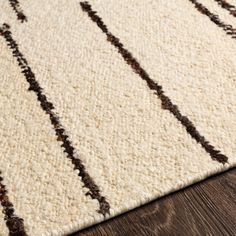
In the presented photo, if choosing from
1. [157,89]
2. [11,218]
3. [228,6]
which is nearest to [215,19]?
[228,6]

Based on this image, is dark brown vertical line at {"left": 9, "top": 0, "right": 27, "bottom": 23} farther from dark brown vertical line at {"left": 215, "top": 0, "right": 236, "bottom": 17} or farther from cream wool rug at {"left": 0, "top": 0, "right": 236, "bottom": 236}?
dark brown vertical line at {"left": 215, "top": 0, "right": 236, "bottom": 17}

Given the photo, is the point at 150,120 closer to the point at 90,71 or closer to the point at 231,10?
the point at 90,71

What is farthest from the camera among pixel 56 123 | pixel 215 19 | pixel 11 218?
pixel 215 19

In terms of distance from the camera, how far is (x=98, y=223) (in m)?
0.60

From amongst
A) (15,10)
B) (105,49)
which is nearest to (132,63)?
(105,49)

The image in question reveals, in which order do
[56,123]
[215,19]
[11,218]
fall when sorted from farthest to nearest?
[215,19] → [56,123] → [11,218]

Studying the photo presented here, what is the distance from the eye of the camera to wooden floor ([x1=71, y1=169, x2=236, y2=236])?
23.6 inches

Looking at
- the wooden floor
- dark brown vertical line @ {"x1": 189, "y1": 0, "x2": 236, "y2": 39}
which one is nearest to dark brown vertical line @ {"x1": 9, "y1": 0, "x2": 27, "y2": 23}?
dark brown vertical line @ {"x1": 189, "y1": 0, "x2": 236, "y2": 39}

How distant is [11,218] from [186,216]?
0.76 feet

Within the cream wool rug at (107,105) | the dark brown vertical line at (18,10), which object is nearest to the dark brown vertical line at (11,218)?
the cream wool rug at (107,105)

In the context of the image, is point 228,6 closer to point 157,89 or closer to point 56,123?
point 157,89

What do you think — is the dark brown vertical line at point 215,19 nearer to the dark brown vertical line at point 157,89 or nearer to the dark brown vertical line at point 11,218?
the dark brown vertical line at point 157,89

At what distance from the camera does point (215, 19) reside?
88cm

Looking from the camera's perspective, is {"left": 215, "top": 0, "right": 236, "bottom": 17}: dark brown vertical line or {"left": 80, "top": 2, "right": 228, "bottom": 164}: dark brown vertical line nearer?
{"left": 80, "top": 2, "right": 228, "bottom": 164}: dark brown vertical line
